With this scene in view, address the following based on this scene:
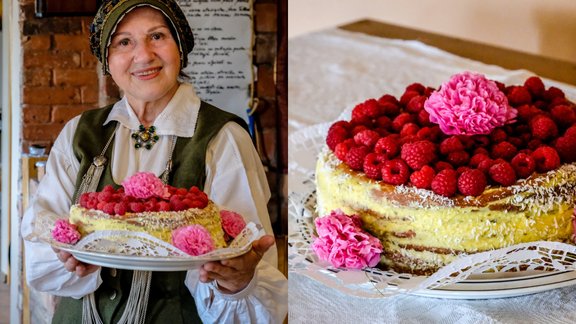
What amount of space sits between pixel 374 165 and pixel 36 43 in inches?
12.7

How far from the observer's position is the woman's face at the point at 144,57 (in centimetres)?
62

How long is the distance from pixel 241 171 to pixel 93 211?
12 cm

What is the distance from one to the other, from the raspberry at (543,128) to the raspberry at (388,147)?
0.14 metres

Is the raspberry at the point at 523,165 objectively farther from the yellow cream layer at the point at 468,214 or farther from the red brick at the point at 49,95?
the red brick at the point at 49,95

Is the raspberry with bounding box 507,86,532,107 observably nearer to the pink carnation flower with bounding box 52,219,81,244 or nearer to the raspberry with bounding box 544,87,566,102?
the raspberry with bounding box 544,87,566,102

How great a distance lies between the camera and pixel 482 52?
1.43 meters

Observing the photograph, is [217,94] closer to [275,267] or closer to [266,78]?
[266,78]

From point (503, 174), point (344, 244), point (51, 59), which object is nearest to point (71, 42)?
point (51, 59)

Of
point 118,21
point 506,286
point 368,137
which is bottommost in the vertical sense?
point 506,286

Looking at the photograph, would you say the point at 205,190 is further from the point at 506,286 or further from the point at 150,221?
the point at 506,286

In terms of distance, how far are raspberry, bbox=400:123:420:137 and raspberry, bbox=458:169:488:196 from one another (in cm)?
9

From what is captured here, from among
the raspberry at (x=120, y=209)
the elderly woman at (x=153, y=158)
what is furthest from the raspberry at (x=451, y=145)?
the raspberry at (x=120, y=209)

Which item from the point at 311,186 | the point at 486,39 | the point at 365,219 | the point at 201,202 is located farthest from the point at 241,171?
the point at 486,39

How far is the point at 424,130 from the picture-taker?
0.79 metres
